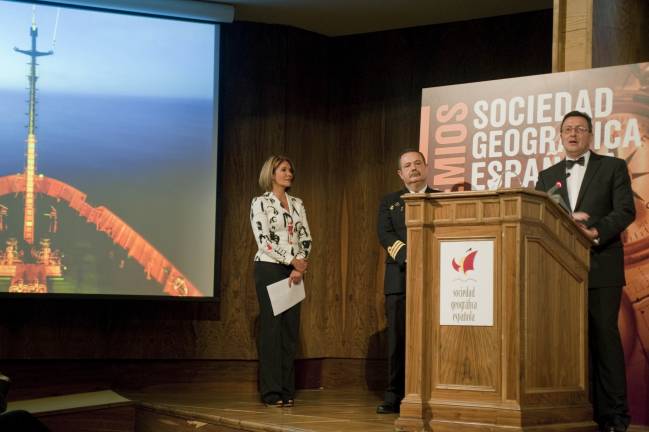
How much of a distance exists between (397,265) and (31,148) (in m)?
2.70

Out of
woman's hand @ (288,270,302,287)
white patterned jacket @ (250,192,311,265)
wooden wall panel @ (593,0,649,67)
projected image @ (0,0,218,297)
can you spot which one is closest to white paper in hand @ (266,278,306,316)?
woman's hand @ (288,270,302,287)

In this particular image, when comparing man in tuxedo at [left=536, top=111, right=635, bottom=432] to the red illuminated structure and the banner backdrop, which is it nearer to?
the banner backdrop

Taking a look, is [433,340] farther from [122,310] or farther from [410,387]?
[122,310]

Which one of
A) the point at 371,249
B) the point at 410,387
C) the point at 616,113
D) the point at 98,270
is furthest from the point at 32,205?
the point at 616,113

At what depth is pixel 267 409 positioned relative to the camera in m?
5.82

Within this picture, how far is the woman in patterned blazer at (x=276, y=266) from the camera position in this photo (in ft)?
19.2

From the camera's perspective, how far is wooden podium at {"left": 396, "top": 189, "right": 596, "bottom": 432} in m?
4.14

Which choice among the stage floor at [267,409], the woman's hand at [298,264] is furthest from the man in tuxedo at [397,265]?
the woman's hand at [298,264]

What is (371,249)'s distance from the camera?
7539mm

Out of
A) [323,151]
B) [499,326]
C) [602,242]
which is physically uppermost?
[323,151]

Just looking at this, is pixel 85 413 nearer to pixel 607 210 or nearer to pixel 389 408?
pixel 389 408

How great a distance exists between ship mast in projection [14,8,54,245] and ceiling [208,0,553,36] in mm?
1312

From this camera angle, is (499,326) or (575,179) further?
(575,179)

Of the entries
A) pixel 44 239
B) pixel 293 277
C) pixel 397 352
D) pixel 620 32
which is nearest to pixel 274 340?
pixel 293 277
